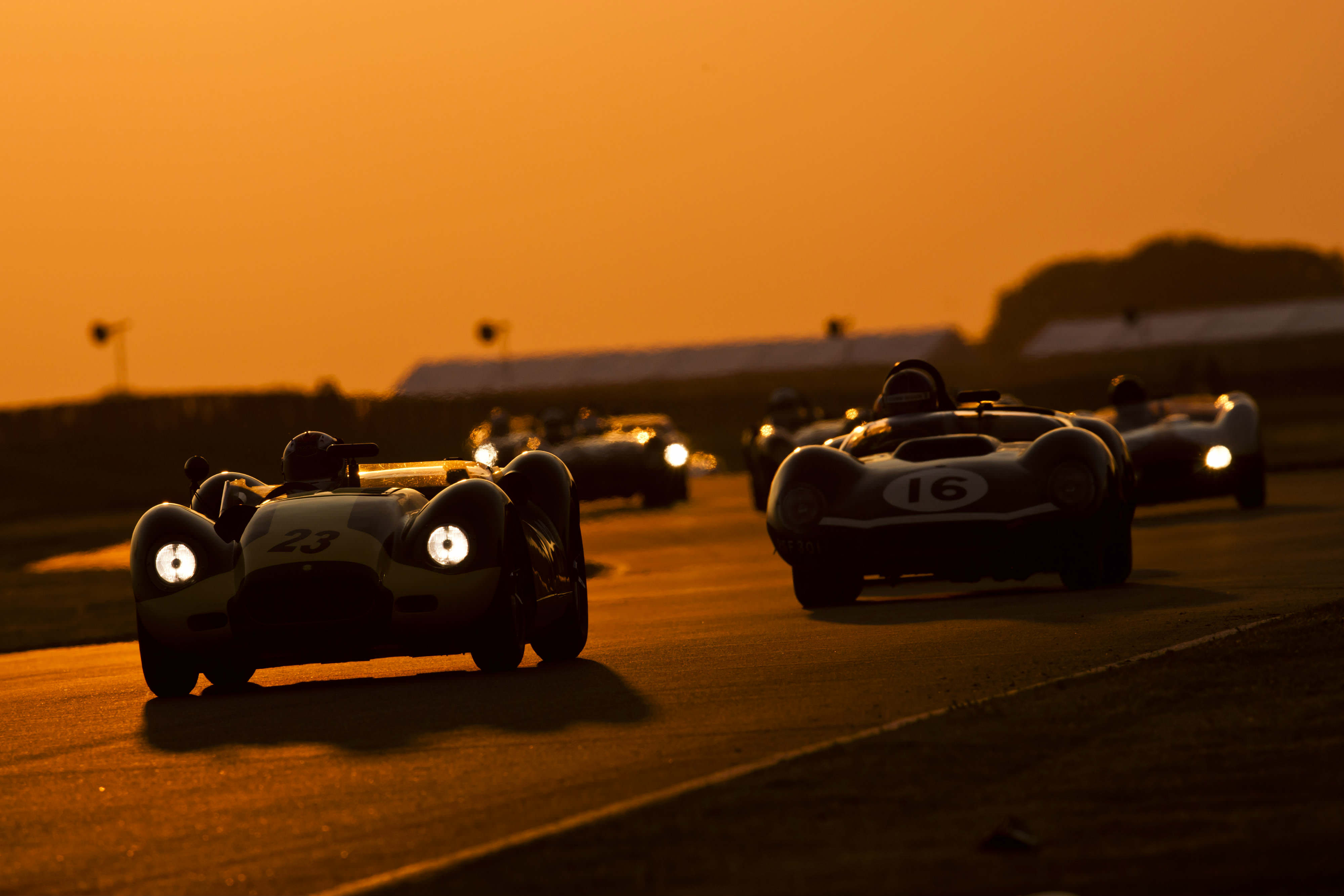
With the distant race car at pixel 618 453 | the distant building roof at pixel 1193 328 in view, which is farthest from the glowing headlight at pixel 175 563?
the distant building roof at pixel 1193 328

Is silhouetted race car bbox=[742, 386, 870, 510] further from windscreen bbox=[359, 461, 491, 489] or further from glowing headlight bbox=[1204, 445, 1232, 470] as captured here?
windscreen bbox=[359, 461, 491, 489]

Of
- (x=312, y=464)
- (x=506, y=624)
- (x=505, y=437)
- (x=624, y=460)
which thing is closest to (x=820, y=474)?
(x=312, y=464)

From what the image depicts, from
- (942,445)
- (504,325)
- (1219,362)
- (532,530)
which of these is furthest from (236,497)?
(1219,362)

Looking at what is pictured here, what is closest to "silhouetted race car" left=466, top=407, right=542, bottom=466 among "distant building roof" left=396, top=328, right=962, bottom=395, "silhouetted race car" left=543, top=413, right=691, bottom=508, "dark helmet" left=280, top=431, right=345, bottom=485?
"silhouetted race car" left=543, top=413, right=691, bottom=508

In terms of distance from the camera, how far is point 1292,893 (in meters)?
4.38

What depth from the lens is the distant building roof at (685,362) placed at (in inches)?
4254

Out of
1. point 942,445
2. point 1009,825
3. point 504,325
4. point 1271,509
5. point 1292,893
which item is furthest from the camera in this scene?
point 504,325

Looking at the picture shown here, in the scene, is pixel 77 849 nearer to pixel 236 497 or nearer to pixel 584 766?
pixel 584 766

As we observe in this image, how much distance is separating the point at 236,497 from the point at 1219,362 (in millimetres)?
85532

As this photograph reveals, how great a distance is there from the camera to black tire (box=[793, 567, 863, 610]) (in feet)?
41.9

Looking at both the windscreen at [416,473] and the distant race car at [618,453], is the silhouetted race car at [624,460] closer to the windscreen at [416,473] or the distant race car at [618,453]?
the distant race car at [618,453]

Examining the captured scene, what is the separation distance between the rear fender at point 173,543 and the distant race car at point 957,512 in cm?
403

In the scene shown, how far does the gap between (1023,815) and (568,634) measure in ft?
18.4

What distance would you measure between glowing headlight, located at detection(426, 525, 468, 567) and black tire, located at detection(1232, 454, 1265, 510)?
1345 cm
